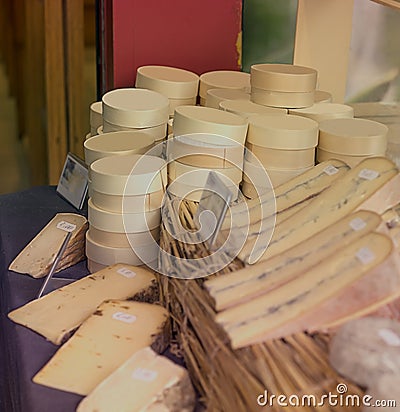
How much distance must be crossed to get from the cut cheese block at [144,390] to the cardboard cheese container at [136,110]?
0.71 meters

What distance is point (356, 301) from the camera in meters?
1.00

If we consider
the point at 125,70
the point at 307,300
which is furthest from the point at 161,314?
the point at 125,70

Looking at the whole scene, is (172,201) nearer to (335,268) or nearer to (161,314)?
(161,314)

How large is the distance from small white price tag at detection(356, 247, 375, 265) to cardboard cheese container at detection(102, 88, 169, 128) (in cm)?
77

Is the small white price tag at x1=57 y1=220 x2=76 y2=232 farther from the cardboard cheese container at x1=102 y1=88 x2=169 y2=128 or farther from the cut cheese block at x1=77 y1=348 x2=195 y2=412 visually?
the cut cheese block at x1=77 y1=348 x2=195 y2=412

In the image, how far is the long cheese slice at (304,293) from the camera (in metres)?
0.99

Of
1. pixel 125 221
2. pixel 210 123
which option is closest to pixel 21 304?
pixel 125 221

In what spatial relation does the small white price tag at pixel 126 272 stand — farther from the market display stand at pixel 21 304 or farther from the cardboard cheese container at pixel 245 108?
the cardboard cheese container at pixel 245 108

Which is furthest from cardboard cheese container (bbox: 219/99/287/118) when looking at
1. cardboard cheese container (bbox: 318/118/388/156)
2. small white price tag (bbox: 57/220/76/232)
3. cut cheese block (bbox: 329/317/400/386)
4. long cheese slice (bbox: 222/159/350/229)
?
cut cheese block (bbox: 329/317/400/386)

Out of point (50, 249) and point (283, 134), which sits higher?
point (283, 134)

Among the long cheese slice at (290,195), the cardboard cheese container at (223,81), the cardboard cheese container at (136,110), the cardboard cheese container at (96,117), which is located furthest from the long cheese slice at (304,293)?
the cardboard cheese container at (96,117)

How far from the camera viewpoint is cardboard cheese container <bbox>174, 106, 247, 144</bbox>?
4.73ft

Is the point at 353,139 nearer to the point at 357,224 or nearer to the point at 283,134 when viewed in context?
the point at 283,134

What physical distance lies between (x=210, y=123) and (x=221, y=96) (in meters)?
0.31
